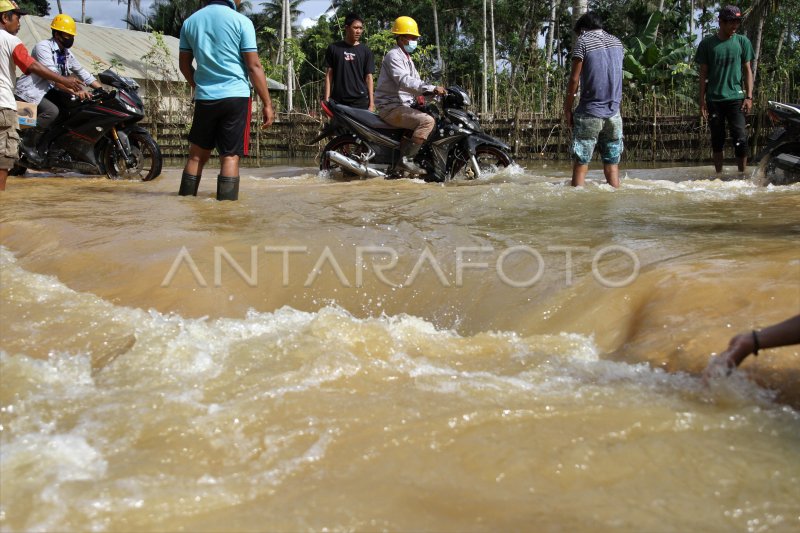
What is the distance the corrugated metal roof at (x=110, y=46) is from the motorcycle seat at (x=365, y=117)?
15483 millimetres

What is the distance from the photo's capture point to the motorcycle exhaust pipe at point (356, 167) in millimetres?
7902

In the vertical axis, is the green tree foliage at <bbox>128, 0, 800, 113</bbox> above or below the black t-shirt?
above

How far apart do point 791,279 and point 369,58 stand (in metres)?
6.30

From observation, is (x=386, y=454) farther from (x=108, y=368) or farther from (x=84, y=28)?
(x=84, y=28)

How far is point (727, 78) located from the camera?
26.0 feet

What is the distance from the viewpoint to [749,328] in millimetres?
2740

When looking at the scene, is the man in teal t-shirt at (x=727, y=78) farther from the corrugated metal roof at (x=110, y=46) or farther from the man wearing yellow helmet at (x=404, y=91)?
the corrugated metal roof at (x=110, y=46)

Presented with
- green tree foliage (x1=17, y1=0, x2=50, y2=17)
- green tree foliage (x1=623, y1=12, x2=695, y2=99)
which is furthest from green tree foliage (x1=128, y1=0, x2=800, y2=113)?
green tree foliage (x1=17, y1=0, x2=50, y2=17)

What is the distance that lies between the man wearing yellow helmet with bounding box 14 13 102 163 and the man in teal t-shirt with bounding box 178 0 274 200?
2322mm

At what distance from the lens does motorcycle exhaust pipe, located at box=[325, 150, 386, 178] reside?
7.90 metres

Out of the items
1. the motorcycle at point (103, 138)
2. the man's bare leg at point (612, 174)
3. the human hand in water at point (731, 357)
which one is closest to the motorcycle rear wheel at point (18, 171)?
Result: the motorcycle at point (103, 138)

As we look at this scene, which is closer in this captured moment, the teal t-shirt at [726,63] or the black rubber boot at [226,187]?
the black rubber boot at [226,187]

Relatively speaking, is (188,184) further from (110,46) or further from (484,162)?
(110,46)

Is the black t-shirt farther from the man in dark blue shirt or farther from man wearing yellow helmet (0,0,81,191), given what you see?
man wearing yellow helmet (0,0,81,191)
